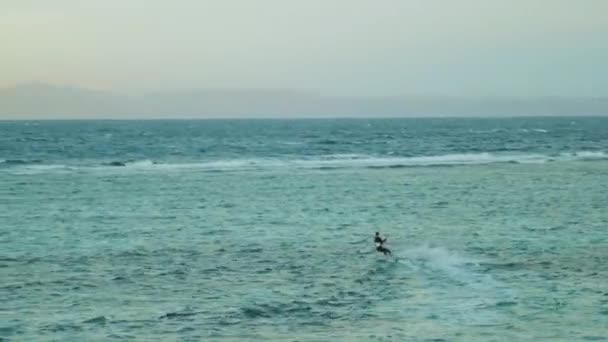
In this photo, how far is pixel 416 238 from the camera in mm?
26891

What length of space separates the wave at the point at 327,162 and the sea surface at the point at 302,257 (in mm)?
6517

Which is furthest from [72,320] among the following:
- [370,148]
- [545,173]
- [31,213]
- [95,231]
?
[370,148]

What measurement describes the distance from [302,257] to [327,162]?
132 feet

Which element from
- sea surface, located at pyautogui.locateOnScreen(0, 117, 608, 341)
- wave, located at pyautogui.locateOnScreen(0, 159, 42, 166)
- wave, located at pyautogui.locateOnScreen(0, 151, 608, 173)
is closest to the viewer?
sea surface, located at pyautogui.locateOnScreen(0, 117, 608, 341)

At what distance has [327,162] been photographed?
63.4m

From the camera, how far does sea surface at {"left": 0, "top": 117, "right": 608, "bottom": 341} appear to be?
16688mm

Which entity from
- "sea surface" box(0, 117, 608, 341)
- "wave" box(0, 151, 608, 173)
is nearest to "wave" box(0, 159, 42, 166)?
"wave" box(0, 151, 608, 173)

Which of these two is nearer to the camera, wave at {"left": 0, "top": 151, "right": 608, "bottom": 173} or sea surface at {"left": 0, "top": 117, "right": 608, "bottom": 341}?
sea surface at {"left": 0, "top": 117, "right": 608, "bottom": 341}

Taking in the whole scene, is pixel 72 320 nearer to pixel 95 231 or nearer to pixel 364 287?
pixel 364 287

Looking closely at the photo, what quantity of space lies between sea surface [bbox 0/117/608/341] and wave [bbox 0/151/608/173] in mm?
6517

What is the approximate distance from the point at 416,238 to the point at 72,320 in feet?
43.2

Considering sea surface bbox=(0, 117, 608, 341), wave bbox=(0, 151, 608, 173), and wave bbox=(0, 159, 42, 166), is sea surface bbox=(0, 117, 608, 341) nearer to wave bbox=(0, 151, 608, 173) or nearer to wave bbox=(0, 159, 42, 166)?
wave bbox=(0, 151, 608, 173)

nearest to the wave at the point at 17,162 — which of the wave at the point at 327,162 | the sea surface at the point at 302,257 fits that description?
the wave at the point at 327,162

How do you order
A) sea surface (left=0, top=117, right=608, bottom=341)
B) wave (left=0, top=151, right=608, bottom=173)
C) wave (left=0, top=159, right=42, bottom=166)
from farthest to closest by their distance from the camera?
wave (left=0, top=159, right=42, bottom=166) < wave (left=0, top=151, right=608, bottom=173) < sea surface (left=0, top=117, right=608, bottom=341)
